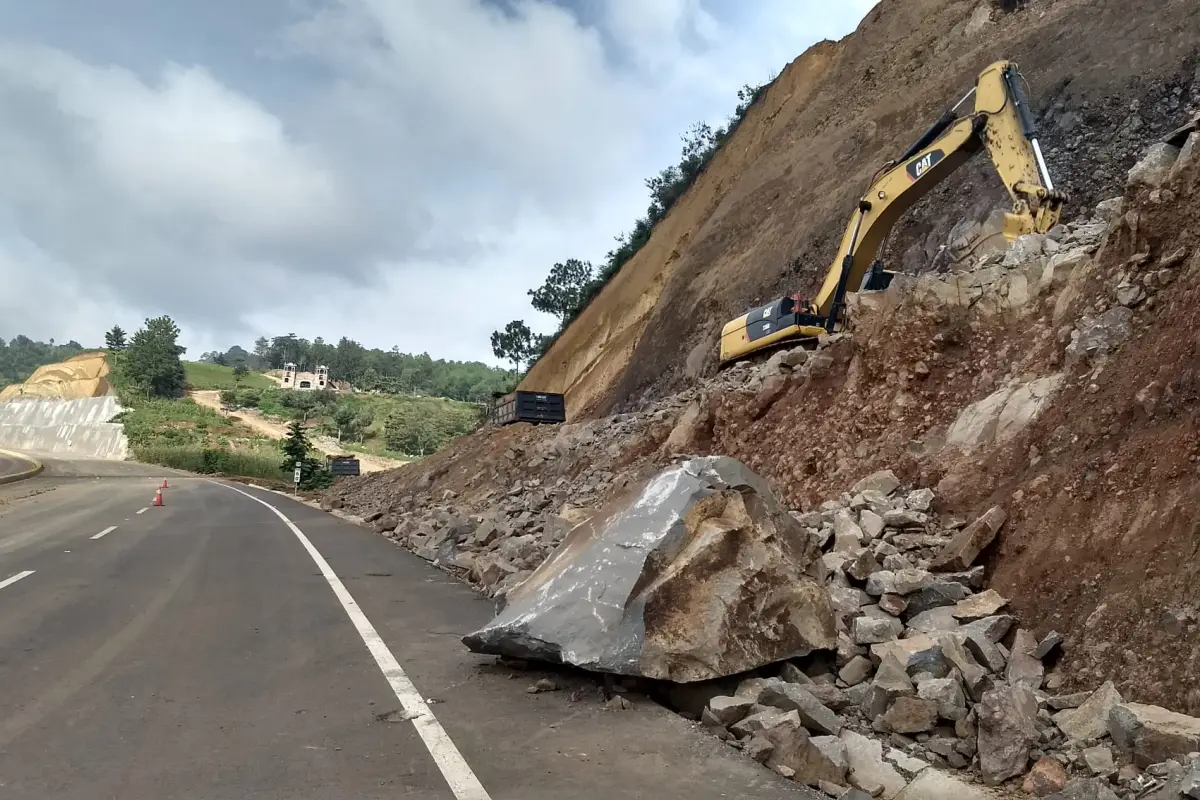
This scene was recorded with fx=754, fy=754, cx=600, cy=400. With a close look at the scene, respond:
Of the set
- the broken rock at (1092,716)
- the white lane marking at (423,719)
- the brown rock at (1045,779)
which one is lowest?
the white lane marking at (423,719)

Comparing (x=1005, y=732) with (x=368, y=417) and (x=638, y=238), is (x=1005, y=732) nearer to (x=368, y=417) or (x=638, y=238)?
(x=638, y=238)

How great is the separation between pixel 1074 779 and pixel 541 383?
35516mm

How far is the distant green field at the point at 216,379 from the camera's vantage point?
111194 mm

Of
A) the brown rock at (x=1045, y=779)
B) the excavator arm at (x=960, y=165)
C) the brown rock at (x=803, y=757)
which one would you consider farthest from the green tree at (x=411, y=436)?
the brown rock at (x=1045, y=779)

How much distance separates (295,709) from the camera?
15.5ft

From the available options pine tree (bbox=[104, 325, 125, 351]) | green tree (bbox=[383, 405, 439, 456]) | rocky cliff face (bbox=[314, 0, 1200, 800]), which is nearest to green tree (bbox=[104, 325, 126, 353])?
pine tree (bbox=[104, 325, 125, 351])

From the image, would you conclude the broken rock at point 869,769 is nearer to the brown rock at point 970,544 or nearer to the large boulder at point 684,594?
the large boulder at point 684,594

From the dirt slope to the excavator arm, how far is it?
297 cm

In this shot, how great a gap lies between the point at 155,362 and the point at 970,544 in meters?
101

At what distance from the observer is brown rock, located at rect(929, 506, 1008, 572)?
5879 millimetres

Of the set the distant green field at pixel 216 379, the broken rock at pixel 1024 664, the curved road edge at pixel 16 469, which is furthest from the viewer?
the distant green field at pixel 216 379

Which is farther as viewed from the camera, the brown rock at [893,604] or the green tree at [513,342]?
the green tree at [513,342]

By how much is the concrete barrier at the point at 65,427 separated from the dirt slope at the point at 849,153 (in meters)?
56.5

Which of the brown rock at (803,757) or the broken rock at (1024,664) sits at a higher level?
the broken rock at (1024,664)
